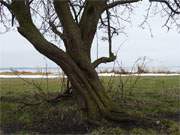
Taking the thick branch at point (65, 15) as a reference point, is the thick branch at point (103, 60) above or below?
below

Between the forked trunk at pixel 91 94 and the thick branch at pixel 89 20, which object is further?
the thick branch at pixel 89 20

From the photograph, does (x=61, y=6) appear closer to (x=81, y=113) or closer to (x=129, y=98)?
(x=81, y=113)

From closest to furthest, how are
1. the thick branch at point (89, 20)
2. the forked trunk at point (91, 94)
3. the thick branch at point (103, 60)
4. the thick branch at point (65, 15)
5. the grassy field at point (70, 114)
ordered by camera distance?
the grassy field at point (70, 114) → the forked trunk at point (91, 94) → the thick branch at point (65, 15) → the thick branch at point (89, 20) → the thick branch at point (103, 60)

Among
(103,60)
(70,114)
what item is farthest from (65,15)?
(70,114)

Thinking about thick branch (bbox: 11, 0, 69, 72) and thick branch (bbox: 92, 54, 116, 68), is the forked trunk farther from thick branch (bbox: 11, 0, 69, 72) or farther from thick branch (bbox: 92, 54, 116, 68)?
thick branch (bbox: 92, 54, 116, 68)

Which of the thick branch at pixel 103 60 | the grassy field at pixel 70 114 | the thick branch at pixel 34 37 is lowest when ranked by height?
the grassy field at pixel 70 114

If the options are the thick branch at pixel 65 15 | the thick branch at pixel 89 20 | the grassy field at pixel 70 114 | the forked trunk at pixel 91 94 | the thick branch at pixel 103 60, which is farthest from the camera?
the thick branch at pixel 103 60

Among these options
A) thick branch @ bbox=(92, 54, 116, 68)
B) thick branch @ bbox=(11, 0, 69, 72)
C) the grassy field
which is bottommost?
the grassy field

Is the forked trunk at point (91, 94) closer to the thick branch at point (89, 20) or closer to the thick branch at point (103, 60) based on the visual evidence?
the thick branch at point (103, 60)

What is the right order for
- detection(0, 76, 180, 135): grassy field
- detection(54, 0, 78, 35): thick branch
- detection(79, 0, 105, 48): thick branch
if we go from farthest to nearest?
1. detection(79, 0, 105, 48): thick branch
2. detection(54, 0, 78, 35): thick branch
3. detection(0, 76, 180, 135): grassy field

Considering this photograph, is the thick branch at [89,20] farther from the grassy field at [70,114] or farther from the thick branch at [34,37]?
the grassy field at [70,114]

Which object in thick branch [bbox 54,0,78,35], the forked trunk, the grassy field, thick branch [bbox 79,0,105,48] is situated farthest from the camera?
thick branch [bbox 79,0,105,48]

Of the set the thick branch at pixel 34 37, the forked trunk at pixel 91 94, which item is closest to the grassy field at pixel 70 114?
the forked trunk at pixel 91 94

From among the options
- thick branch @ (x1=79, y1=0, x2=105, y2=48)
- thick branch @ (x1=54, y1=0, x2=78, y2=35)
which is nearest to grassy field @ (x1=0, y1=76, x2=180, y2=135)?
thick branch @ (x1=79, y1=0, x2=105, y2=48)
